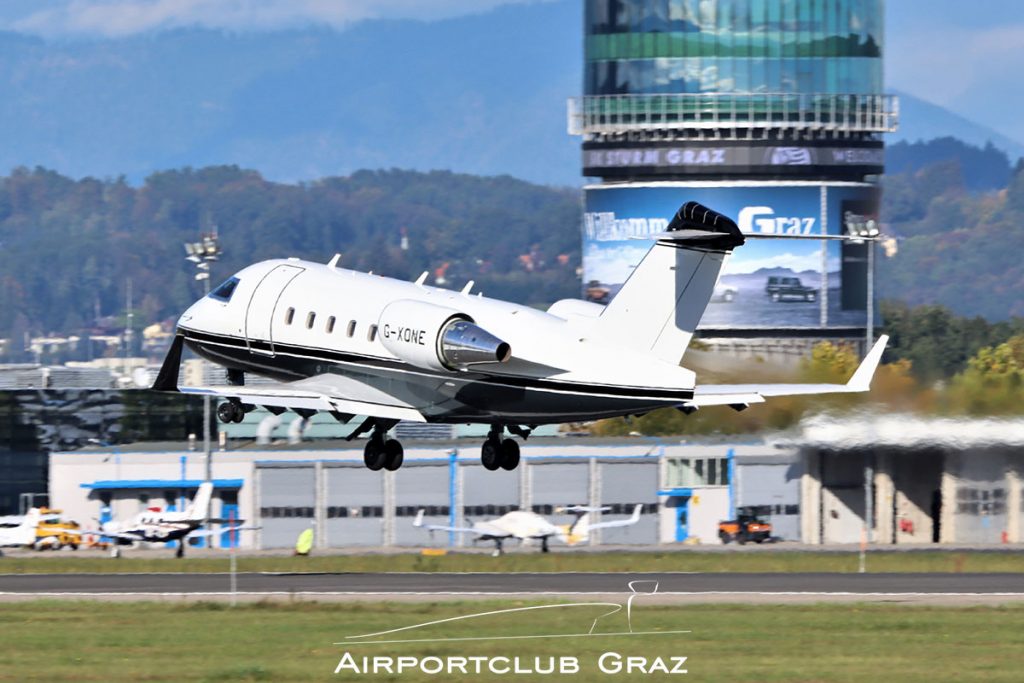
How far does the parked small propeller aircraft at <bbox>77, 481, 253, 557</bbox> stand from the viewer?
105 m

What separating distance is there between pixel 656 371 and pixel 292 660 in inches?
699

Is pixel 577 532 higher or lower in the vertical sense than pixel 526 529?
lower

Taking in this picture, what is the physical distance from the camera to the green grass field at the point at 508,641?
62.0m

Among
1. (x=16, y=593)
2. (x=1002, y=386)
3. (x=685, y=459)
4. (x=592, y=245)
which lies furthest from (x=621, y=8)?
(x=16, y=593)

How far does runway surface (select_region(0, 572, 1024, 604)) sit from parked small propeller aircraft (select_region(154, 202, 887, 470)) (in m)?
27.7

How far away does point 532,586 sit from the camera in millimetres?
88125

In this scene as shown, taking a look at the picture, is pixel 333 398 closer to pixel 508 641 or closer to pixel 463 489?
pixel 508 641

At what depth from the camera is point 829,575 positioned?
92.4 metres

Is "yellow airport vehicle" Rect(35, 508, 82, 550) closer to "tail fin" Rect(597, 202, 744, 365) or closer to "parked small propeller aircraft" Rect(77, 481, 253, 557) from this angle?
"parked small propeller aircraft" Rect(77, 481, 253, 557)

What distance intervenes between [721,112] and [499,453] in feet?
402

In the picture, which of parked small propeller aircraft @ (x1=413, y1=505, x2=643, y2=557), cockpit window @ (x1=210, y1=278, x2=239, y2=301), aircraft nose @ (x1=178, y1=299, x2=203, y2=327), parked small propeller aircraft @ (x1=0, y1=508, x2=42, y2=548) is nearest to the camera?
cockpit window @ (x1=210, y1=278, x2=239, y2=301)

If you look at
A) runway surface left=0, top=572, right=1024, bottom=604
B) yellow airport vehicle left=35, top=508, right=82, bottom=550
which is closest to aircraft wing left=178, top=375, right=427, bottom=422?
runway surface left=0, top=572, right=1024, bottom=604

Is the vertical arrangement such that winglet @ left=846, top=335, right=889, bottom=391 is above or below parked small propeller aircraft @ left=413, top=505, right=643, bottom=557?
above

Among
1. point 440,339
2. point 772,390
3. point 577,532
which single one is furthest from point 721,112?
point 440,339
